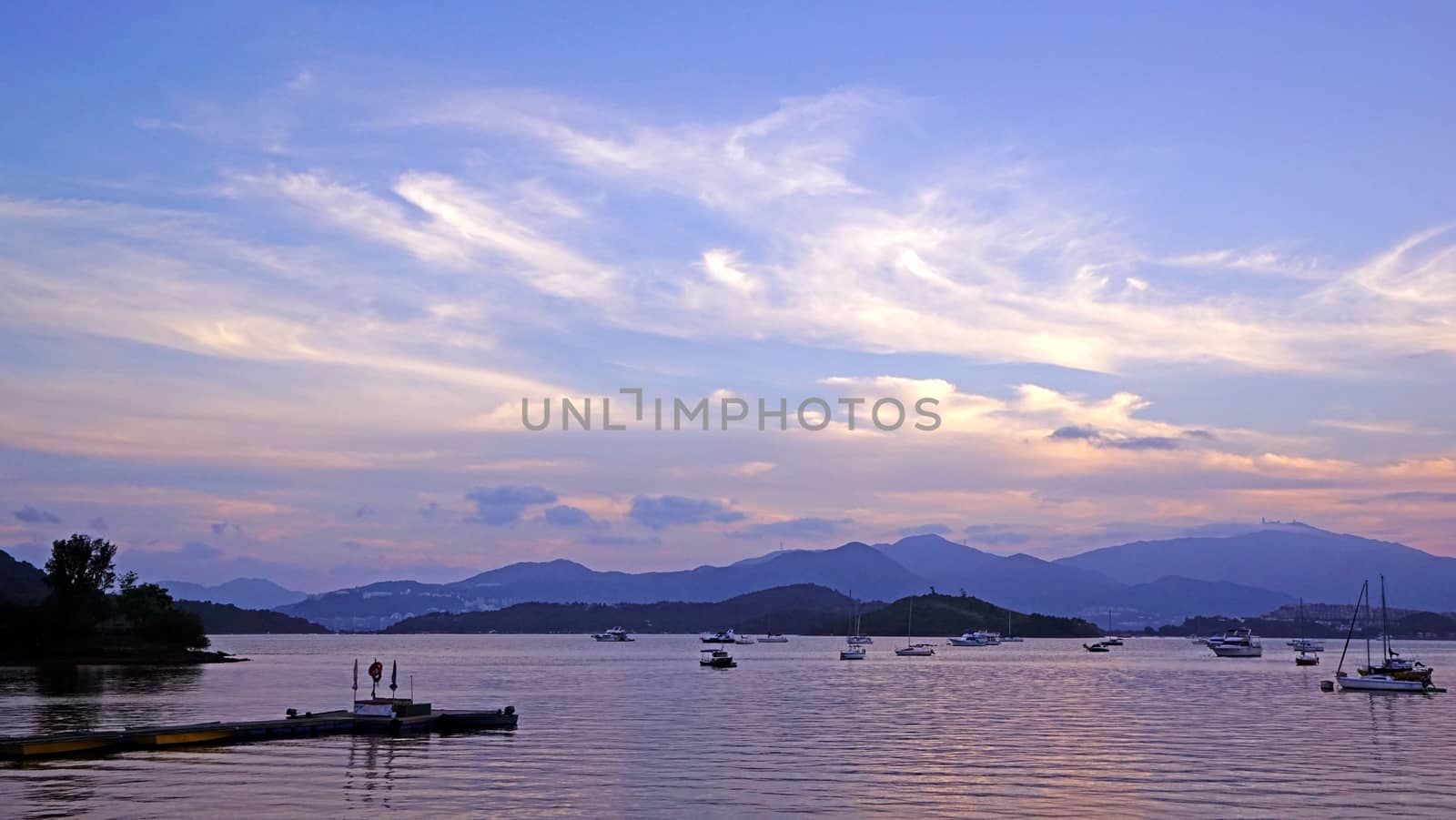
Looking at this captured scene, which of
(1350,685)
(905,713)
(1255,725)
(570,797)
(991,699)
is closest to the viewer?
(570,797)

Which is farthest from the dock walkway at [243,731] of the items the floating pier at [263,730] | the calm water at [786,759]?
the calm water at [786,759]

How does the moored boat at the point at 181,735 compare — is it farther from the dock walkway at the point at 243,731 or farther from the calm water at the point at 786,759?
the calm water at the point at 786,759

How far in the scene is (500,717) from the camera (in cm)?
8312

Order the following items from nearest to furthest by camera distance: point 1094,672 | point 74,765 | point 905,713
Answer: point 74,765 → point 905,713 → point 1094,672

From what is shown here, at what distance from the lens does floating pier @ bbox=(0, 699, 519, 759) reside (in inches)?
2557

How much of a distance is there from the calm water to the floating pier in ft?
7.32

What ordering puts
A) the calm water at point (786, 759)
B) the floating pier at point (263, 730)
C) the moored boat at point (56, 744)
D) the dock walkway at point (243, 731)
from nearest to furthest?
the calm water at point (786, 759)
the moored boat at point (56, 744)
the dock walkway at point (243, 731)
the floating pier at point (263, 730)

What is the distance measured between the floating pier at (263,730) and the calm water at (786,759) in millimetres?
2231

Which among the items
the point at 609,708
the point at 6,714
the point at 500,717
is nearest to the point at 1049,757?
the point at 500,717

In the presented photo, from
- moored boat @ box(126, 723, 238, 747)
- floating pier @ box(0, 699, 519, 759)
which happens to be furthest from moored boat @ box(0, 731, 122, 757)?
moored boat @ box(126, 723, 238, 747)

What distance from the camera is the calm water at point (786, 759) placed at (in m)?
51.5

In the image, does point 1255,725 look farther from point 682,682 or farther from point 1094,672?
point 1094,672

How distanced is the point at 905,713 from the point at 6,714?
64779 mm

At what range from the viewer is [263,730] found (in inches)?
2933
